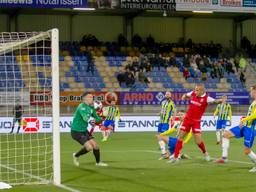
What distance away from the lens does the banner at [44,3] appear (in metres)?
34.6

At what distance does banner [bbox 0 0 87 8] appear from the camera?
1361 inches

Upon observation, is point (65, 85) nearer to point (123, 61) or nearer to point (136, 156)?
point (123, 61)

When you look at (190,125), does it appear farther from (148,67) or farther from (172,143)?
(148,67)

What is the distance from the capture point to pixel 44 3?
1372 inches

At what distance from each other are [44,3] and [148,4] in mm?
6363

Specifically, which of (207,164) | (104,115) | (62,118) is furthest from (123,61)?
(207,164)

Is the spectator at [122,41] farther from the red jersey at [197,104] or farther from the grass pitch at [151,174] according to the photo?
the red jersey at [197,104]

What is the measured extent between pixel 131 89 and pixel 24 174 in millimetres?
24025

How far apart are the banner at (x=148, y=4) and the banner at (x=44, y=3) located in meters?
2.63

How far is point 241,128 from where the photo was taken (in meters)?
13.7

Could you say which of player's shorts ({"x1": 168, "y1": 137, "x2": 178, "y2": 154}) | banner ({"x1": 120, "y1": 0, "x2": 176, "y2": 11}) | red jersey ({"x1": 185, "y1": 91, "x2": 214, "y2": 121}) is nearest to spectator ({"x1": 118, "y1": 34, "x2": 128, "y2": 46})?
banner ({"x1": 120, "y1": 0, "x2": 176, "y2": 11})

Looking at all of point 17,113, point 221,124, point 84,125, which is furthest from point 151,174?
point 17,113

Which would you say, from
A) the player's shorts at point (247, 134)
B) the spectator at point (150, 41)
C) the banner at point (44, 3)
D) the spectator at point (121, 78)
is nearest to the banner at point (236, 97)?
the spectator at point (121, 78)

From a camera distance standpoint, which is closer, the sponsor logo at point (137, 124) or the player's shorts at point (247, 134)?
the player's shorts at point (247, 134)
